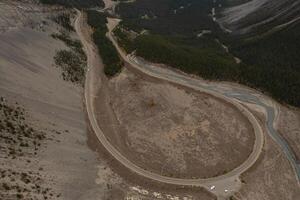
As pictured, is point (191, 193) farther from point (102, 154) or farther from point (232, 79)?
point (232, 79)

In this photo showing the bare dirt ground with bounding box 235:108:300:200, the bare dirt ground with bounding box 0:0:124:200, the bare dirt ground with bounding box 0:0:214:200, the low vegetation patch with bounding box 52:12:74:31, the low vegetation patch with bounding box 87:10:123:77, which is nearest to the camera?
the bare dirt ground with bounding box 0:0:124:200

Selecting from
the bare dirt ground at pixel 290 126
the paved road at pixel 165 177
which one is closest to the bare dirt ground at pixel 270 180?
the paved road at pixel 165 177

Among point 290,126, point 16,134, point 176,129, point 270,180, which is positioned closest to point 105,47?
point 176,129

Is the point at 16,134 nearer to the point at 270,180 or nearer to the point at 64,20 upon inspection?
the point at 270,180

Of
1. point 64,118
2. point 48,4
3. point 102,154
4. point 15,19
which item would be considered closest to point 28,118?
point 64,118

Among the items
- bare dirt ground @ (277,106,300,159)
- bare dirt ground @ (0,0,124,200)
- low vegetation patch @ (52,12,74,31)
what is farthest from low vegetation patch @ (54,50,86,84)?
bare dirt ground @ (277,106,300,159)

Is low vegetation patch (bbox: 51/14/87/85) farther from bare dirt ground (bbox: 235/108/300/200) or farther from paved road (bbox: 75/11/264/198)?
bare dirt ground (bbox: 235/108/300/200)
